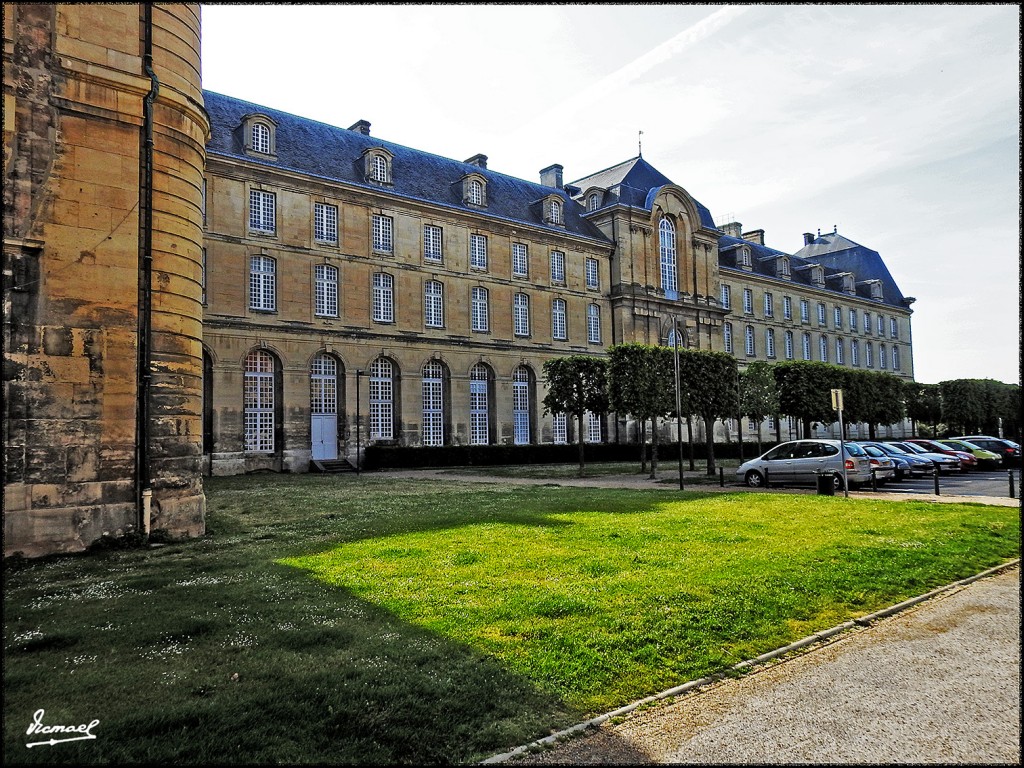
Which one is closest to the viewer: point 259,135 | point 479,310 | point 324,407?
point 259,135

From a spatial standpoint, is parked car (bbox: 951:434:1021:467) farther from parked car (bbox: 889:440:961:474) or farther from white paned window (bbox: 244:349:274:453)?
white paned window (bbox: 244:349:274:453)

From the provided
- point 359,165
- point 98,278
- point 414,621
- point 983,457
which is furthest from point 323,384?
point 414,621

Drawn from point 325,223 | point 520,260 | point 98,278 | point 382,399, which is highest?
point 325,223

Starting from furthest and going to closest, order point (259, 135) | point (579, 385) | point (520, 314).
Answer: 1. point (520, 314)
2. point (259, 135)
3. point (579, 385)

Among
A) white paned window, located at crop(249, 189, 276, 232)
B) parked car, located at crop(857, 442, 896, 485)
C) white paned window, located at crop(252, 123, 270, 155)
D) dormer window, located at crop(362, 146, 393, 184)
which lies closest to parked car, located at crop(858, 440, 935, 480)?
parked car, located at crop(857, 442, 896, 485)

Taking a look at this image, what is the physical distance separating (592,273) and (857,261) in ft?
→ 137

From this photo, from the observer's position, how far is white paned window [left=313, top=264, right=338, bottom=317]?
34188mm

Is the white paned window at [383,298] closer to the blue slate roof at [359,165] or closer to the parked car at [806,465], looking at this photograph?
the blue slate roof at [359,165]

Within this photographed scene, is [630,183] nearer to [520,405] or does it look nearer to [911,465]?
[520,405]

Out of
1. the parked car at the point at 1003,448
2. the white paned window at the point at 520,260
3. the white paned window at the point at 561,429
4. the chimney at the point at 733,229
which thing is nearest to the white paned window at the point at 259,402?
the white paned window at the point at 520,260

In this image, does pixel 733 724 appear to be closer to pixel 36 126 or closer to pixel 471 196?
pixel 36 126

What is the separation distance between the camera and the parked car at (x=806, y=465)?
19.0 meters

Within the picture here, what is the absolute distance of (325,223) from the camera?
34688mm

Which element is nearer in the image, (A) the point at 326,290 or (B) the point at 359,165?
(A) the point at 326,290
